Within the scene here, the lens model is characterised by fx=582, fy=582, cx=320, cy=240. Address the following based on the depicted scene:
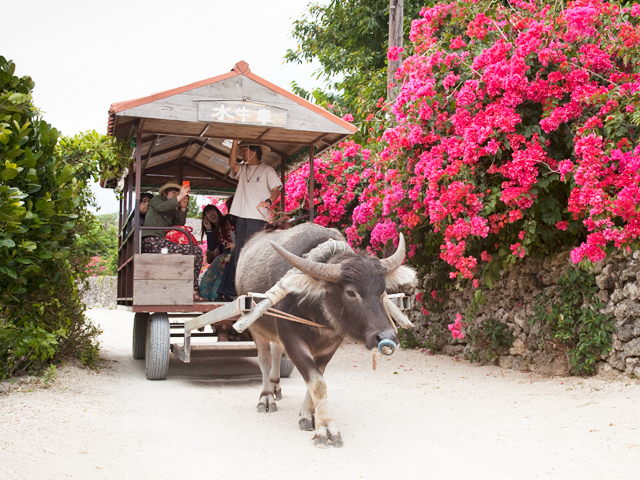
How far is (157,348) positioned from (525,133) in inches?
162

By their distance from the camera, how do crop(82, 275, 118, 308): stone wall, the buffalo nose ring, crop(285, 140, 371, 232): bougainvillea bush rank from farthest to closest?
crop(82, 275, 118, 308): stone wall → crop(285, 140, 371, 232): bougainvillea bush → the buffalo nose ring

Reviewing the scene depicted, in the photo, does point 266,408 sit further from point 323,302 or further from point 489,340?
point 489,340

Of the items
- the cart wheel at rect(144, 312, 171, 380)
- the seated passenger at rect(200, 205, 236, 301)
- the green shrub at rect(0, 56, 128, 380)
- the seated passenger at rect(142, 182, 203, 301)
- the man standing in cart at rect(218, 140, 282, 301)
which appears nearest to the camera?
the green shrub at rect(0, 56, 128, 380)

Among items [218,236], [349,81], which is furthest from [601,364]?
[349,81]

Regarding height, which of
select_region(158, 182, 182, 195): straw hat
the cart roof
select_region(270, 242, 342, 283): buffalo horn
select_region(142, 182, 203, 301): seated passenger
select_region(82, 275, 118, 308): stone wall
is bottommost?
select_region(82, 275, 118, 308): stone wall

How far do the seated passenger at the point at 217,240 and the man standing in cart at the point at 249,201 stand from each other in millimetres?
214

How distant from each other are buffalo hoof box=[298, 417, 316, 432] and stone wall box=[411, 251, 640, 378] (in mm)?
2767

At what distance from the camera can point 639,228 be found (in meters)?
4.49

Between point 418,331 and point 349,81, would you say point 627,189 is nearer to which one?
point 418,331

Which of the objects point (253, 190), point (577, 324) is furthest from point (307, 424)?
point (253, 190)

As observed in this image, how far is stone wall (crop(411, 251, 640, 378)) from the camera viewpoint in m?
4.98

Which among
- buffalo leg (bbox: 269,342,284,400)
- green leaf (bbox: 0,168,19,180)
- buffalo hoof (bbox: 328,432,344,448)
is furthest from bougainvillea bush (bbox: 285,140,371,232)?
buffalo hoof (bbox: 328,432,344,448)

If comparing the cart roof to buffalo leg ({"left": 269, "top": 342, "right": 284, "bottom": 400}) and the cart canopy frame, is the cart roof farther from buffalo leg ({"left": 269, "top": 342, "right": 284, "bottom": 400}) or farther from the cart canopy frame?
buffalo leg ({"left": 269, "top": 342, "right": 284, "bottom": 400})

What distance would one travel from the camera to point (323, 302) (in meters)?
3.92
